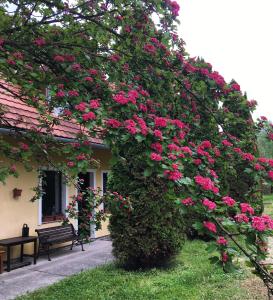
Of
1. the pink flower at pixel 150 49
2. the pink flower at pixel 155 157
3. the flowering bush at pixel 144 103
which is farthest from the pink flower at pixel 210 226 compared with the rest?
the pink flower at pixel 150 49

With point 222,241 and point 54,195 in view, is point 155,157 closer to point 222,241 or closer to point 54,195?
point 222,241

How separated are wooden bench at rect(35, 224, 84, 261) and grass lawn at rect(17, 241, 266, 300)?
5.68 feet

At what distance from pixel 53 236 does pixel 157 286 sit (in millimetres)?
3638

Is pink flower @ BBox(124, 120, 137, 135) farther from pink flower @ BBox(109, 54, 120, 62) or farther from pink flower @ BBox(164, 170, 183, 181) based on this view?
pink flower @ BBox(109, 54, 120, 62)

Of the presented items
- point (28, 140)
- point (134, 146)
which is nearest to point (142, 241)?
point (28, 140)

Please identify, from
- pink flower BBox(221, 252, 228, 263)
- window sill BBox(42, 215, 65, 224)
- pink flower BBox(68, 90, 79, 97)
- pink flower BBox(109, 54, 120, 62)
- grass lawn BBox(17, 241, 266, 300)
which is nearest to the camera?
pink flower BBox(221, 252, 228, 263)

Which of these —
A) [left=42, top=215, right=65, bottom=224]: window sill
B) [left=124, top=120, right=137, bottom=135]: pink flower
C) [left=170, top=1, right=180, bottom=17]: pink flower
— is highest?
[left=170, top=1, right=180, bottom=17]: pink flower

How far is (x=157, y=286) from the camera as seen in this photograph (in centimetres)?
582

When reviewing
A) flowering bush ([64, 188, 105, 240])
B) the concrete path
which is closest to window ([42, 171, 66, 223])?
the concrete path

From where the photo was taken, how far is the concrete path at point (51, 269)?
20.2 ft

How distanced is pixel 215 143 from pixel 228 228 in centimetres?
176

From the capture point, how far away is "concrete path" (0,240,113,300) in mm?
6164

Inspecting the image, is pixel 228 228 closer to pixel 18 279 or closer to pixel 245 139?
pixel 245 139

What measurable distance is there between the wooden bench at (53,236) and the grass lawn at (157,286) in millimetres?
1730
